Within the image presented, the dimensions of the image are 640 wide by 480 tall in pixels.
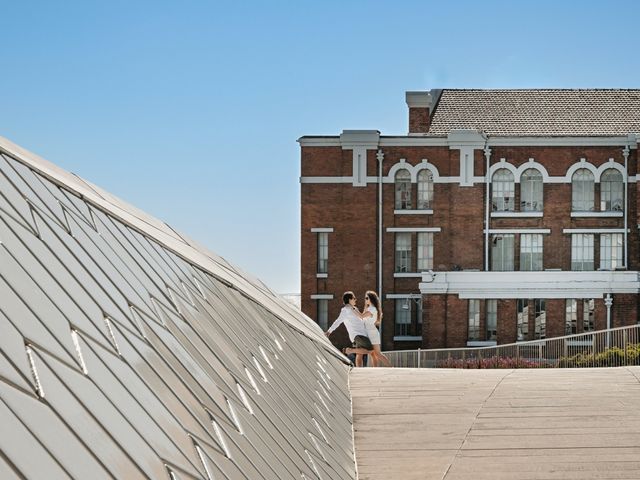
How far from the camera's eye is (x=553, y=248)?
147 feet

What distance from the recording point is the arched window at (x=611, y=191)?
4472 centimetres

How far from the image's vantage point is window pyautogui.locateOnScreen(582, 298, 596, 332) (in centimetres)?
4247

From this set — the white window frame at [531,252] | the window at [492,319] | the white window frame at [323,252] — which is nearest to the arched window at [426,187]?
the white window frame at [531,252]

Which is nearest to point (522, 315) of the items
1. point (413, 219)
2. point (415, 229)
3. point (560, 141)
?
point (415, 229)

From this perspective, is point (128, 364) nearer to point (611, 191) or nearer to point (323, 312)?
point (323, 312)

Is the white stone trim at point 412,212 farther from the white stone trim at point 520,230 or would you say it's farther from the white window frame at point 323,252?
the white window frame at point 323,252

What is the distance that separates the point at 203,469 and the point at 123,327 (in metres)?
1.19

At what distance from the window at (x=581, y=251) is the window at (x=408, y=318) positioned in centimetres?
711

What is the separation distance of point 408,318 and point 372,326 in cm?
2910

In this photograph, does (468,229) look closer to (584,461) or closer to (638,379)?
(638,379)

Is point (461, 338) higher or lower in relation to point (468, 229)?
lower

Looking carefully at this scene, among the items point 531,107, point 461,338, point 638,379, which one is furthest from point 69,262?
point 531,107

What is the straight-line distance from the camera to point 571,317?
42344mm

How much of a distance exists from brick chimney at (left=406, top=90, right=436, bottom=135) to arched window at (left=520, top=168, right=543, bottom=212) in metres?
5.67
